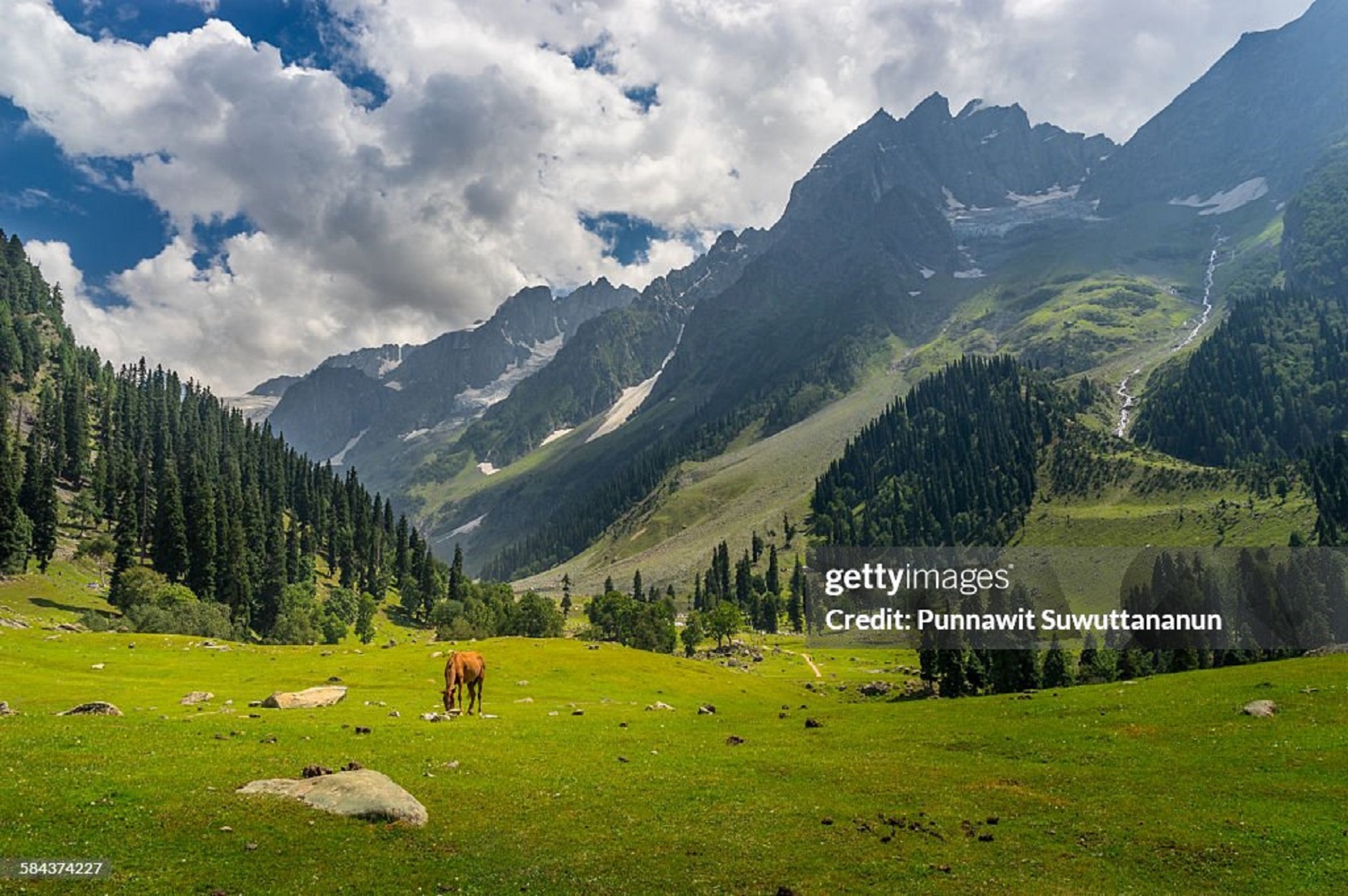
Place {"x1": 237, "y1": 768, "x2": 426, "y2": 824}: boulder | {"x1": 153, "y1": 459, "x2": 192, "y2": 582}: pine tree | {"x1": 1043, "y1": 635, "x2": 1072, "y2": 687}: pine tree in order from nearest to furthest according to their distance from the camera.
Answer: {"x1": 237, "y1": 768, "x2": 426, "y2": 824}: boulder, {"x1": 1043, "y1": 635, "x2": 1072, "y2": 687}: pine tree, {"x1": 153, "y1": 459, "x2": 192, "y2": 582}: pine tree

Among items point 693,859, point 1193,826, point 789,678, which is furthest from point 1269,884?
point 789,678

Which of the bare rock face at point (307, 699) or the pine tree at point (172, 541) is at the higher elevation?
the pine tree at point (172, 541)

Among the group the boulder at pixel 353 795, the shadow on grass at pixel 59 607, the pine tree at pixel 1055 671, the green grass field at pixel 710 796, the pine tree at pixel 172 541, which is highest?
the pine tree at pixel 172 541

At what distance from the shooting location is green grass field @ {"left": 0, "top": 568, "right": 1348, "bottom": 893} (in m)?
22.2

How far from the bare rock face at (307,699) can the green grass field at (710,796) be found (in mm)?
2222

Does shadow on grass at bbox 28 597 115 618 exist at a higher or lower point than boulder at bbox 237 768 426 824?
higher

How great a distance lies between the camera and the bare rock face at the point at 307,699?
49219mm

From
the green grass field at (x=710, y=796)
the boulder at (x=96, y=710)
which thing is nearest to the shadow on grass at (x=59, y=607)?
the green grass field at (x=710, y=796)

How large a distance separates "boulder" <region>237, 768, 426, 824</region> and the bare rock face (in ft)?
82.6

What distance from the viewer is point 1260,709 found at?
4431 cm

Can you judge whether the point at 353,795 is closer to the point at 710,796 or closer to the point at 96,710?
the point at 710,796

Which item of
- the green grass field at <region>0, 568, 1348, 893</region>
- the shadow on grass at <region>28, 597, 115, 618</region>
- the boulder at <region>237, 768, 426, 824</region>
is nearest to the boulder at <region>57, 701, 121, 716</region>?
the green grass field at <region>0, 568, 1348, 893</region>

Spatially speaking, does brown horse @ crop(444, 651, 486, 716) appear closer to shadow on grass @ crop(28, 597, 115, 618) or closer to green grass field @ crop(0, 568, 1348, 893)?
green grass field @ crop(0, 568, 1348, 893)

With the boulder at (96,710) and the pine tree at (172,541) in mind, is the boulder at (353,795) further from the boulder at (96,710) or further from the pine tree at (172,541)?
the pine tree at (172,541)
